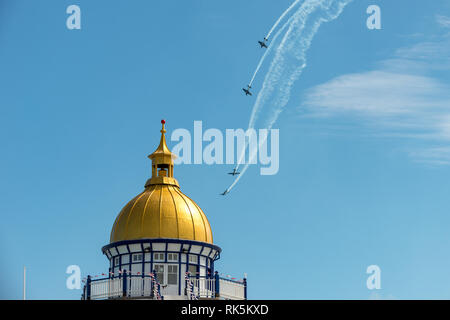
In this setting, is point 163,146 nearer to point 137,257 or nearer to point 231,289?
point 137,257

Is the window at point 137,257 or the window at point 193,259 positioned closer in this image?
the window at point 137,257

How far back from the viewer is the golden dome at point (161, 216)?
275ft

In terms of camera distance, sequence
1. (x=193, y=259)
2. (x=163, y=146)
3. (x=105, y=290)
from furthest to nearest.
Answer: (x=163, y=146) → (x=193, y=259) → (x=105, y=290)

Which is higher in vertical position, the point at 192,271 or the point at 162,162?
the point at 162,162

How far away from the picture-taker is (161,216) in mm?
84000

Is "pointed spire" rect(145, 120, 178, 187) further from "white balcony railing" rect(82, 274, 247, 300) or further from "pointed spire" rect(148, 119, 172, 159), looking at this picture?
"white balcony railing" rect(82, 274, 247, 300)

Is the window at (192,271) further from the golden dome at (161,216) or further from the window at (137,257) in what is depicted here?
the window at (137,257)

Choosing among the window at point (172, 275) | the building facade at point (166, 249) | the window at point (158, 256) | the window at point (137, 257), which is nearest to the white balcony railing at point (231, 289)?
the building facade at point (166, 249)

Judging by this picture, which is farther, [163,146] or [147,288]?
[163,146]

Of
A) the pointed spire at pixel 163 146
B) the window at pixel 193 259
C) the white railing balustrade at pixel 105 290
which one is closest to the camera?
the white railing balustrade at pixel 105 290

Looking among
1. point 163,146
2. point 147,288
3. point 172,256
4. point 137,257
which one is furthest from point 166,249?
point 163,146
